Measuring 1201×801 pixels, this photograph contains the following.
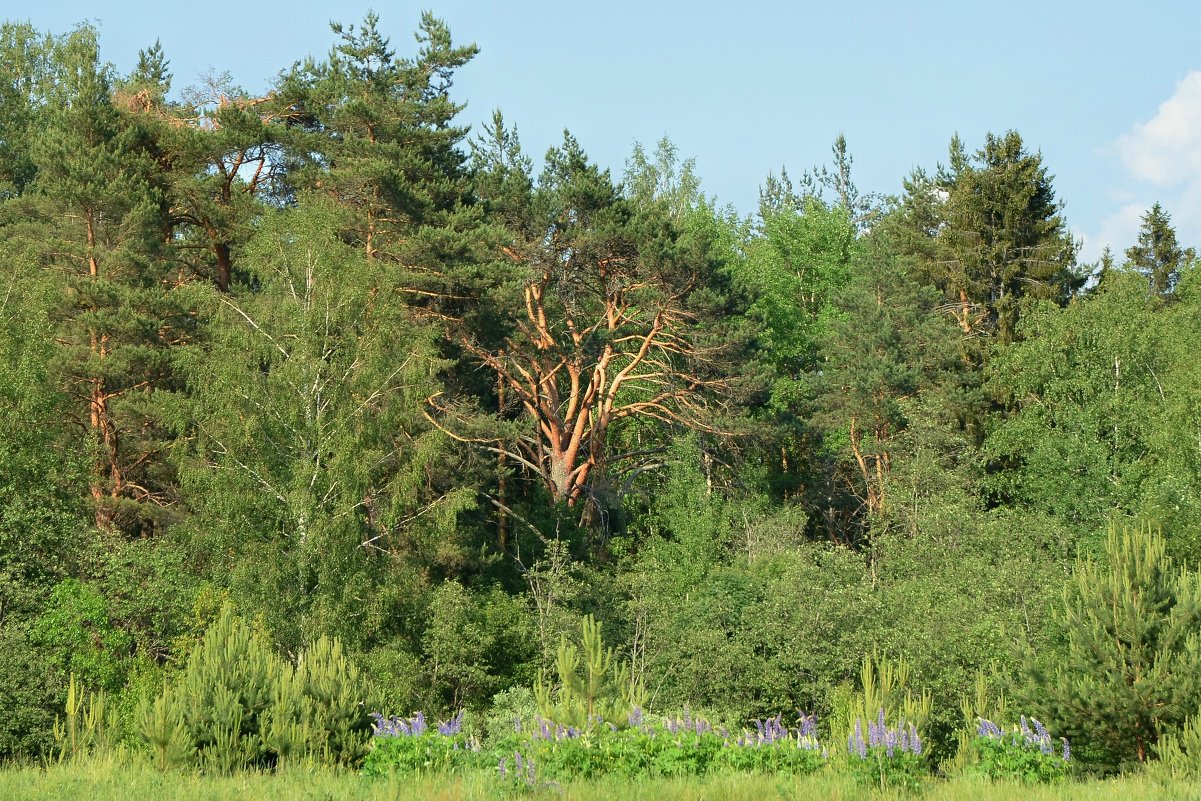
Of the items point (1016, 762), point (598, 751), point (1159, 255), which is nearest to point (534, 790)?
point (598, 751)

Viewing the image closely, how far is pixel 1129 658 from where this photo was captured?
16.4 m

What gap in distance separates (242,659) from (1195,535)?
24.3 m

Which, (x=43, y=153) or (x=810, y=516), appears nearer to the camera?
(x=43, y=153)

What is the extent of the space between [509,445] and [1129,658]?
80.3 ft

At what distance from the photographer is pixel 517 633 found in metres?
33.3

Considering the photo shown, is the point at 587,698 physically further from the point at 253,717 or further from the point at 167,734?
the point at 167,734

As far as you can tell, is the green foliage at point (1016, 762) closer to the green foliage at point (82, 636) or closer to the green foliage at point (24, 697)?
the green foliage at point (24, 697)

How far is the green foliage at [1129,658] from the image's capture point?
1603 centimetres

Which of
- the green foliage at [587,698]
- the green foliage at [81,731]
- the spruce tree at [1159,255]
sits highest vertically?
the spruce tree at [1159,255]

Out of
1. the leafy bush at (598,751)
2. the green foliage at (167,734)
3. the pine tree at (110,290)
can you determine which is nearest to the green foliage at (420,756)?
the leafy bush at (598,751)

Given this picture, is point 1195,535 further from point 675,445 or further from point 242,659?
point 242,659

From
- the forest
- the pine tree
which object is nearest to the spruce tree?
the forest

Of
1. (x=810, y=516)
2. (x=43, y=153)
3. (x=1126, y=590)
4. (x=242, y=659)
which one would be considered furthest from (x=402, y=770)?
(x=810, y=516)

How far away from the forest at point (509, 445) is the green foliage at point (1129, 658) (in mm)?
49
